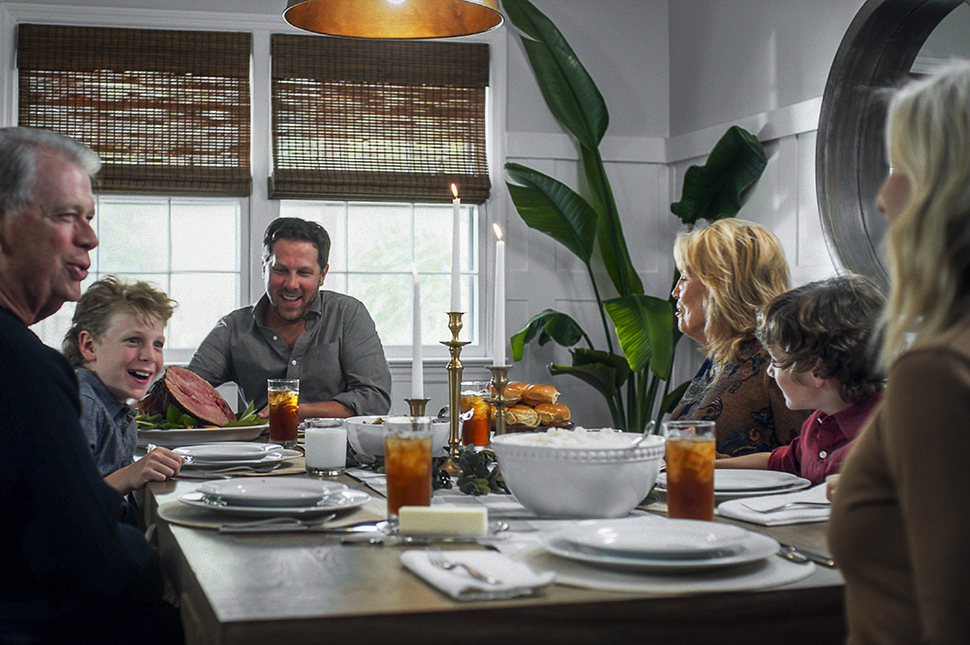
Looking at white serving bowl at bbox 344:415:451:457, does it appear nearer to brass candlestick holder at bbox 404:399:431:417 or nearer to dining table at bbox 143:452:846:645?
brass candlestick holder at bbox 404:399:431:417

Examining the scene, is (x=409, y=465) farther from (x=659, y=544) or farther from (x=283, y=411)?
(x=283, y=411)

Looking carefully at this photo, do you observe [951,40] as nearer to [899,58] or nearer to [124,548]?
[899,58]

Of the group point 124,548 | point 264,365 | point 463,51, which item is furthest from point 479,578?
point 463,51

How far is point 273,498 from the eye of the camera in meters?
1.34

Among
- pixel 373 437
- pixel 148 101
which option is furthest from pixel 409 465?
pixel 148 101

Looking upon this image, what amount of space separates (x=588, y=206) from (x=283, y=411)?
2458 mm

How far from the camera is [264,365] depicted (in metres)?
3.33

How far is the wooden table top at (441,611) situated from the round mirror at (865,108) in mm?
2601

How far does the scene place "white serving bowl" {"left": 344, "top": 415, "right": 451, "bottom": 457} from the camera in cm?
192

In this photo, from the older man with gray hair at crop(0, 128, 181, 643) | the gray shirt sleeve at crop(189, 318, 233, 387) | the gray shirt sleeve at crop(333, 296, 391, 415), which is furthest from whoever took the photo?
the gray shirt sleeve at crop(189, 318, 233, 387)

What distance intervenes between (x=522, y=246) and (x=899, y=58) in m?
1.96

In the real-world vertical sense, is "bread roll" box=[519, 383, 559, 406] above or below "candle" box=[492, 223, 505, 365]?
below

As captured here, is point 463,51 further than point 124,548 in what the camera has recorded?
Yes

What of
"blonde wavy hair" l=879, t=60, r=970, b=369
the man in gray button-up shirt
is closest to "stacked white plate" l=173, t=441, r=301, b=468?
the man in gray button-up shirt
